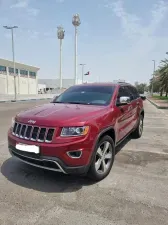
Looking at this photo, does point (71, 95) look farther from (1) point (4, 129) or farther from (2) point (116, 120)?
(1) point (4, 129)

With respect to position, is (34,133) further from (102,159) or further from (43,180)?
(102,159)

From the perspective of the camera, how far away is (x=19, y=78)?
2687 inches

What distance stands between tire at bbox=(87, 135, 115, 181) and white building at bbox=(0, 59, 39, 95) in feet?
198

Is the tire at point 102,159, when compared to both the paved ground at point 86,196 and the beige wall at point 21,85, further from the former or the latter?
the beige wall at point 21,85

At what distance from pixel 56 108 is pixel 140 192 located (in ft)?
6.63

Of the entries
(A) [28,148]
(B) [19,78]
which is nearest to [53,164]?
(A) [28,148]

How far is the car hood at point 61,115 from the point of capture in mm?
3561

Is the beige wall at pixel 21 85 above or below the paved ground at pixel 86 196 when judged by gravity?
above

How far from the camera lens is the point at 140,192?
3.69 metres

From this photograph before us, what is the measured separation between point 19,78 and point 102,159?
223ft

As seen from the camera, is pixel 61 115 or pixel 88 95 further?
pixel 88 95

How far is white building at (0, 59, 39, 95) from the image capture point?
61.1 meters

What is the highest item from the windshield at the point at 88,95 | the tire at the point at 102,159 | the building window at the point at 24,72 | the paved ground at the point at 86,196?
the building window at the point at 24,72

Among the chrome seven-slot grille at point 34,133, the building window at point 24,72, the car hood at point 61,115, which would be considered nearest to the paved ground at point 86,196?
the chrome seven-slot grille at point 34,133
